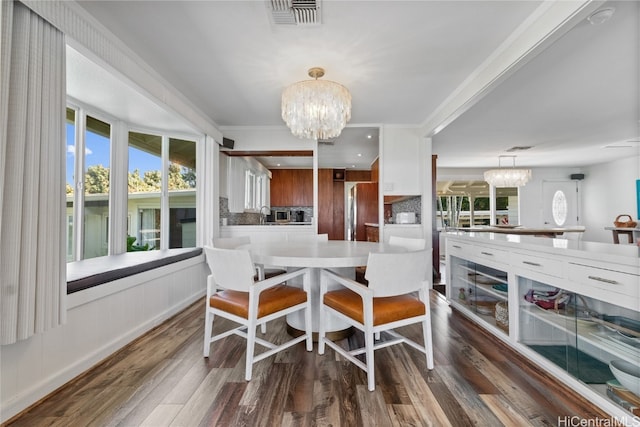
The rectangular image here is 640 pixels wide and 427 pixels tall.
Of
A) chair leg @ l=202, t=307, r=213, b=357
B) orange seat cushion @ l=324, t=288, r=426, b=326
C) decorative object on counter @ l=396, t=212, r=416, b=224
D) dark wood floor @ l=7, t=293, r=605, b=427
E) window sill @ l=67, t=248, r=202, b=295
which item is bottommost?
dark wood floor @ l=7, t=293, r=605, b=427

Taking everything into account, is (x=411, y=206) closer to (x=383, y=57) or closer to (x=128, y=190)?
(x=383, y=57)

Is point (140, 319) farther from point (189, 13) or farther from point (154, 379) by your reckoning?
point (189, 13)

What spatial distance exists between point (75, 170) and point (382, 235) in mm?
3489

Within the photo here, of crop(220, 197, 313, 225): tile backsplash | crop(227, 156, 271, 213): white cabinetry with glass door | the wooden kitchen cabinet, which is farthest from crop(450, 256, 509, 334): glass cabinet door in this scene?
crop(227, 156, 271, 213): white cabinetry with glass door

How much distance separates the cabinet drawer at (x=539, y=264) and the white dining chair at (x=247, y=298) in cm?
149

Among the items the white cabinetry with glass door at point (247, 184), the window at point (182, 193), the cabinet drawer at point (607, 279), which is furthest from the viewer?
the white cabinetry with glass door at point (247, 184)

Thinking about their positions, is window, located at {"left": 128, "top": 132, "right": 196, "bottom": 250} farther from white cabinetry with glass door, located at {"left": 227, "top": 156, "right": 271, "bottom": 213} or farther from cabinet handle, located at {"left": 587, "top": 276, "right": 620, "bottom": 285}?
cabinet handle, located at {"left": 587, "top": 276, "right": 620, "bottom": 285}

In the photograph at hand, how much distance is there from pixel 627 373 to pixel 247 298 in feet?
6.62

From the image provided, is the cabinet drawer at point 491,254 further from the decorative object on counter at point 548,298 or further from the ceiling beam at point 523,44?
the ceiling beam at point 523,44

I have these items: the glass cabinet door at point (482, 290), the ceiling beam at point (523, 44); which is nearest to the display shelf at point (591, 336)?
the glass cabinet door at point (482, 290)

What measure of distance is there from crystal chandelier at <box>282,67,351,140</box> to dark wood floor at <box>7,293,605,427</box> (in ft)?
5.87

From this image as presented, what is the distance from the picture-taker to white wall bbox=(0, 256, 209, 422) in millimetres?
1386

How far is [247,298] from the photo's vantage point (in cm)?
180

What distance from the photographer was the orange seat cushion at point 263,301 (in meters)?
1.71
